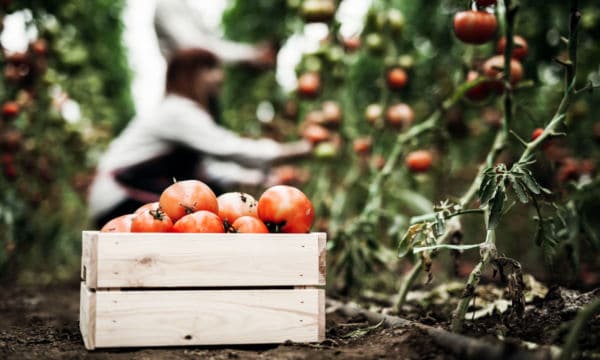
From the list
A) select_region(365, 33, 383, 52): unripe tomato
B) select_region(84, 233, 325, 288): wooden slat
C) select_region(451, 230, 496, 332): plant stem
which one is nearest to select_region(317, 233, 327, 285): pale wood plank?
select_region(84, 233, 325, 288): wooden slat

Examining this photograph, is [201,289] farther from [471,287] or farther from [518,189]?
[518,189]

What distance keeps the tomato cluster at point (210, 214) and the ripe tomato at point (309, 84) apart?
1.94 metres

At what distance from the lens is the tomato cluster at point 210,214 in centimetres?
184

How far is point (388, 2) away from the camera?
362 cm

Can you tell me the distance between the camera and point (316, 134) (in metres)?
3.69

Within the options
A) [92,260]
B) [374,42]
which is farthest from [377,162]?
[92,260]

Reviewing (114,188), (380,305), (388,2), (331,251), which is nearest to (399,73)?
(388,2)

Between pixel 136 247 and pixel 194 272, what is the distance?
0.17 metres

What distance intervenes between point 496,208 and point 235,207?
2.67 ft

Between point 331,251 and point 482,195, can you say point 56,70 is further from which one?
point 482,195

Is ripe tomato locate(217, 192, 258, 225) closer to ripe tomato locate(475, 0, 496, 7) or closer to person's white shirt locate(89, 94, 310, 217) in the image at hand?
ripe tomato locate(475, 0, 496, 7)

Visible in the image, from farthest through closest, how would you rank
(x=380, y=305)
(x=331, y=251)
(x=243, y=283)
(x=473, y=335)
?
(x=331, y=251) → (x=380, y=305) → (x=243, y=283) → (x=473, y=335)

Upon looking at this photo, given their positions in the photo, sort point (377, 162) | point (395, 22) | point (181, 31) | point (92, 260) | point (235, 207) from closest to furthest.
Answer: point (92, 260), point (235, 207), point (395, 22), point (181, 31), point (377, 162)

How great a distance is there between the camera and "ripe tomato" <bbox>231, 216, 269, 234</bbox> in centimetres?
188
